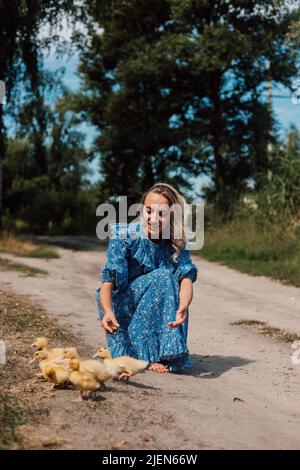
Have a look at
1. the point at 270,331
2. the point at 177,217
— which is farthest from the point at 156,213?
the point at 270,331

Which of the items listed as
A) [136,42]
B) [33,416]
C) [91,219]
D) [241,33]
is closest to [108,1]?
[136,42]

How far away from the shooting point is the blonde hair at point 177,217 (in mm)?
5680

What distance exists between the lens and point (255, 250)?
14875 mm

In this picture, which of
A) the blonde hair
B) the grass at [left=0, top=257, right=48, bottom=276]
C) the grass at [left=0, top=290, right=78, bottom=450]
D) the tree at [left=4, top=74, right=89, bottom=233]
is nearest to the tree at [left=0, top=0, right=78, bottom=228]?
the tree at [left=4, top=74, right=89, bottom=233]

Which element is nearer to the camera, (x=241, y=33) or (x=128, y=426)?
(x=128, y=426)

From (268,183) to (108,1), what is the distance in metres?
6.56

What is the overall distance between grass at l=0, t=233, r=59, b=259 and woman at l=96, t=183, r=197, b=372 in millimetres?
10377

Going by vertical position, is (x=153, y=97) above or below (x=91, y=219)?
above

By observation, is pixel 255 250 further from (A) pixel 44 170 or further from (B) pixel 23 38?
(A) pixel 44 170

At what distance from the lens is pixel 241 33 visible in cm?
2147

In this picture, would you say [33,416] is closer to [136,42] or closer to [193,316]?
[193,316]

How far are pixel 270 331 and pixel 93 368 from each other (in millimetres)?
3863

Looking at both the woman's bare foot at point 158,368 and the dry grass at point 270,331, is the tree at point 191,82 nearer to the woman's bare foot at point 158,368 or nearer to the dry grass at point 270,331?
the dry grass at point 270,331

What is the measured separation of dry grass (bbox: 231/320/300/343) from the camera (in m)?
7.49
